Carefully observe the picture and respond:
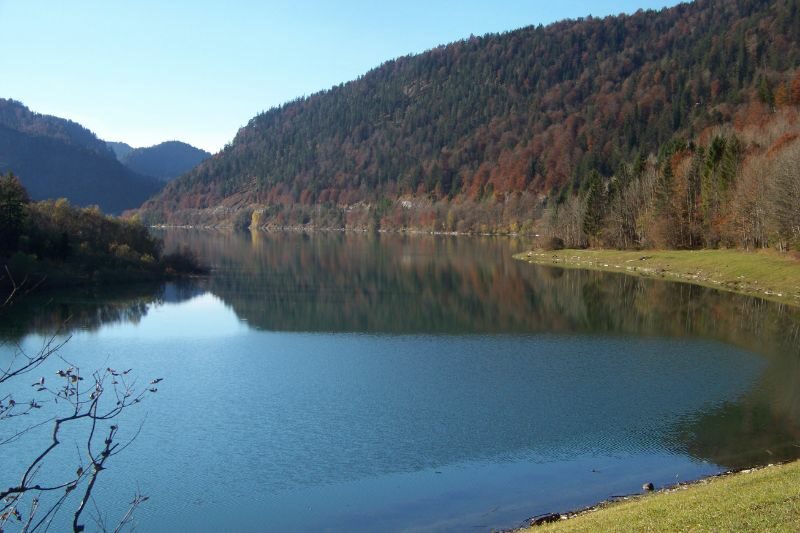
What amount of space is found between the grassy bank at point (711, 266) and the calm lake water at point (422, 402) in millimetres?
3387

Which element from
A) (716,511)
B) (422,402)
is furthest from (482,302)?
(716,511)

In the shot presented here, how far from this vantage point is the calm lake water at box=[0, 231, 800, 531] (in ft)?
58.3

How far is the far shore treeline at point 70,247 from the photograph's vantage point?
183 ft

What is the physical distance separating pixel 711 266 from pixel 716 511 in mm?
58331

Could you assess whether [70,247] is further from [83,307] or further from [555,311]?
[555,311]

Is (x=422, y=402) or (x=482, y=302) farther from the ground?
(x=422, y=402)

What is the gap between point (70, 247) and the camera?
62750 mm

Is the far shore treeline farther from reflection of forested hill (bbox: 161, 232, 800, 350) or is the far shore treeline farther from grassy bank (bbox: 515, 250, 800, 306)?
grassy bank (bbox: 515, 250, 800, 306)

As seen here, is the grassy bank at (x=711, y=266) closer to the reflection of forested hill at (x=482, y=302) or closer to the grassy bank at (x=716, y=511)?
the reflection of forested hill at (x=482, y=302)

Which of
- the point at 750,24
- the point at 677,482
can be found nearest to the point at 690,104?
the point at 750,24

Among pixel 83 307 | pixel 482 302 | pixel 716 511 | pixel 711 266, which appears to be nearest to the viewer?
pixel 716 511

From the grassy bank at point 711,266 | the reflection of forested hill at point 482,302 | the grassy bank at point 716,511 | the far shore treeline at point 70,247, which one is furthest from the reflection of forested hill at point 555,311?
the far shore treeline at point 70,247

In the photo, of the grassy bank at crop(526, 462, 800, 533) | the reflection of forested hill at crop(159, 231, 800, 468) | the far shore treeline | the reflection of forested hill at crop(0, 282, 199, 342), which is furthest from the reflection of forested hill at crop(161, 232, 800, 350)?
the grassy bank at crop(526, 462, 800, 533)

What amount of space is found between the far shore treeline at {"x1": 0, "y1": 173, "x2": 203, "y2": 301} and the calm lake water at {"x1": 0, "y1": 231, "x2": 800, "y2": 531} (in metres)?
4.23
